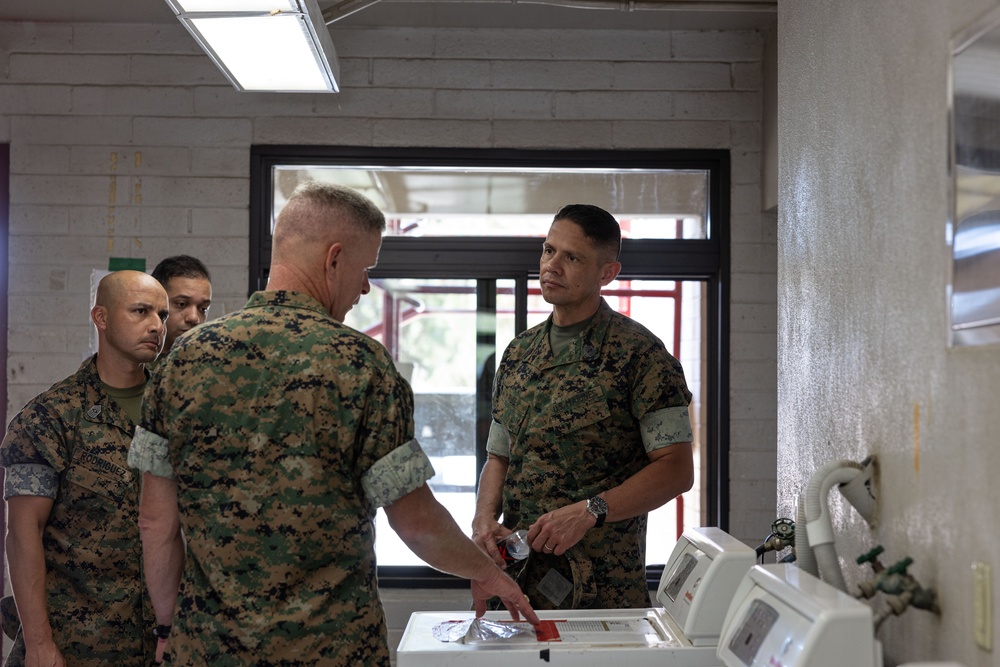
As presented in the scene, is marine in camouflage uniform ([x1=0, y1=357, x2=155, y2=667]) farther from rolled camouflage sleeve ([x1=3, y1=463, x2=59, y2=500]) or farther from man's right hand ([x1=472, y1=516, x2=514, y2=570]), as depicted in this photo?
man's right hand ([x1=472, y1=516, x2=514, y2=570])

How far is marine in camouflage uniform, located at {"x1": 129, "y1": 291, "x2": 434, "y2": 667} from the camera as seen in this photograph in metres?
1.64

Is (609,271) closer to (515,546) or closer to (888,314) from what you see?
(515,546)

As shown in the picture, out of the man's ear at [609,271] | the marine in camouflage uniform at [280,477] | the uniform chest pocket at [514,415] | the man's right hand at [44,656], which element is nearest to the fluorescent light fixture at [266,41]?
the man's ear at [609,271]

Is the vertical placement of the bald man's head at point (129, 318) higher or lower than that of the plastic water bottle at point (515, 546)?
higher

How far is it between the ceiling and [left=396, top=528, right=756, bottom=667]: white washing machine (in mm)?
2504

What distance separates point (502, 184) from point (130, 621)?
2.45 m

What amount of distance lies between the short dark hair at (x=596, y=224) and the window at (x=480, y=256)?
5.23ft

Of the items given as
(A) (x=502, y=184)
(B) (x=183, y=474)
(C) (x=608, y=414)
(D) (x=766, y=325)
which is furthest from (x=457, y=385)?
(B) (x=183, y=474)

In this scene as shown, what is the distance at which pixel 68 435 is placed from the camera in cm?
243

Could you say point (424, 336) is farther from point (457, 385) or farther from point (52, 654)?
point (52, 654)

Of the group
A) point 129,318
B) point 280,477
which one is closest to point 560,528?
point 280,477

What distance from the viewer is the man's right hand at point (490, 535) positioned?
2389 millimetres

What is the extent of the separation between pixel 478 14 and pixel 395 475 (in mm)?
2839

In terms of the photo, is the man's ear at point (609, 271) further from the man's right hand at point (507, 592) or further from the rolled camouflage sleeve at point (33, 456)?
the rolled camouflage sleeve at point (33, 456)
